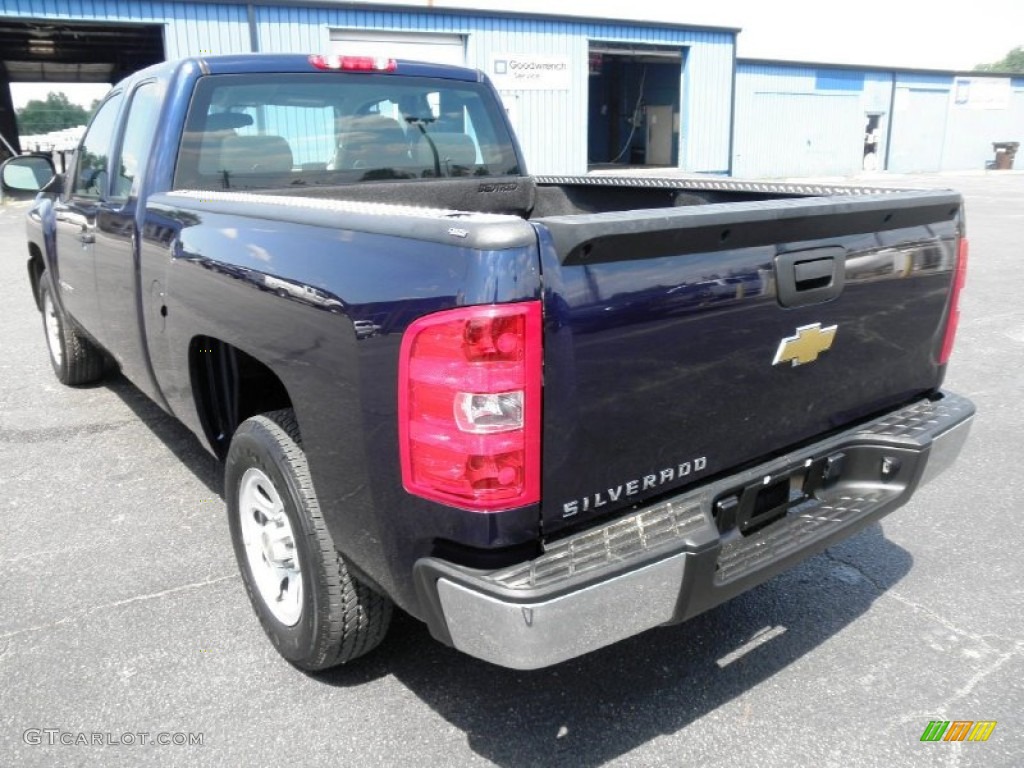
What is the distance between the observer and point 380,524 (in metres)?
2.10

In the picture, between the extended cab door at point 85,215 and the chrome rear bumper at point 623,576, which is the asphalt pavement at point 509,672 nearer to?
the chrome rear bumper at point 623,576

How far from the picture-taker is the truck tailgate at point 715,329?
6.36ft

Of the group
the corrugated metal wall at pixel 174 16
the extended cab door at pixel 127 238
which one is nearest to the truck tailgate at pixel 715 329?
the extended cab door at pixel 127 238

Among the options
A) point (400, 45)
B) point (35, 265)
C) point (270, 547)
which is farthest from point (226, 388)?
point (400, 45)

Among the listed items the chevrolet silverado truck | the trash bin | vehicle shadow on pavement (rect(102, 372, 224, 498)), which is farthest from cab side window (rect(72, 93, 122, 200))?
the trash bin

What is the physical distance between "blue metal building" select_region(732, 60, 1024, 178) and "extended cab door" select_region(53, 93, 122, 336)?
24.8 metres

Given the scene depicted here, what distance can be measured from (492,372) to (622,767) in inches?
48.9

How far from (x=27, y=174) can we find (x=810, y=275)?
177 inches

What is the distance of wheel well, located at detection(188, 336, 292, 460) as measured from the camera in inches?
117

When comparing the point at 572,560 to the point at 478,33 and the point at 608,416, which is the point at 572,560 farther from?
the point at 478,33

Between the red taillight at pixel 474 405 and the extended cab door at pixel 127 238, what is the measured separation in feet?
6.89

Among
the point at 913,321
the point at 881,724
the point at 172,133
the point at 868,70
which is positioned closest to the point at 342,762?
the point at 881,724

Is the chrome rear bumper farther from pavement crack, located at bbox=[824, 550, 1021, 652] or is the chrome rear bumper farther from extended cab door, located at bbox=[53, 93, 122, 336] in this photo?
extended cab door, located at bbox=[53, 93, 122, 336]

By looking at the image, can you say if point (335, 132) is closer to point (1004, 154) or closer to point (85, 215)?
point (85, 215)
